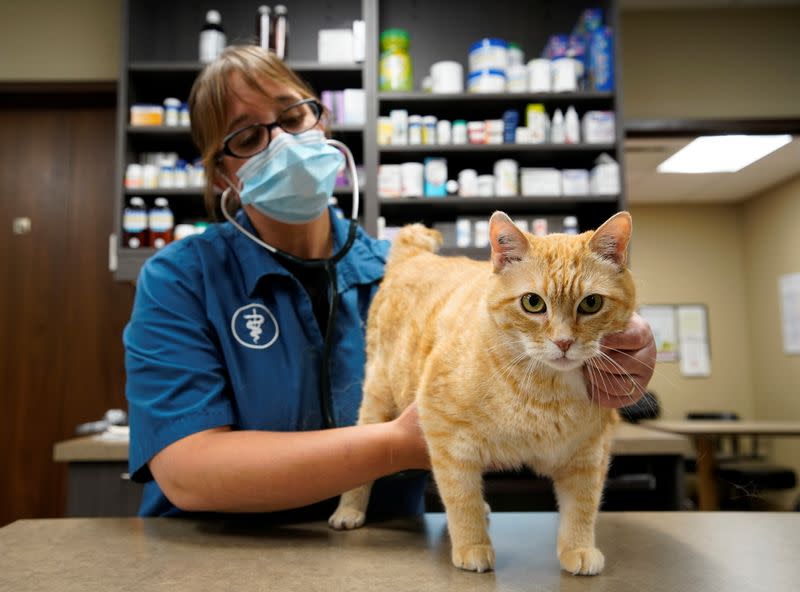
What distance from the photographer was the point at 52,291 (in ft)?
10.8

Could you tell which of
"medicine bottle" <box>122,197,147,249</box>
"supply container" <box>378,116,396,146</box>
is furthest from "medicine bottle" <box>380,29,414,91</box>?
"medicine bottle" <box>122,197,147,249</box>

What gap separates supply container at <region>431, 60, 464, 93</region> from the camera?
278cm

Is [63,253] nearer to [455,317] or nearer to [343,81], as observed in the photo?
[343,81]

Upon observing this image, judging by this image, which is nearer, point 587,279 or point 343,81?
point 587,279

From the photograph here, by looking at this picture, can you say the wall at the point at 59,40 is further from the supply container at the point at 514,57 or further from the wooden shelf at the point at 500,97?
the supply container at the point at 514,57

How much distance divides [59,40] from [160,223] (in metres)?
1.32

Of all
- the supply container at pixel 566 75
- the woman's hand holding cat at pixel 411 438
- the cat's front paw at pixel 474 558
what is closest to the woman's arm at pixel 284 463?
the woman's hand holding cat at pixel 411 438

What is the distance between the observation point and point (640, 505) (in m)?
2.35

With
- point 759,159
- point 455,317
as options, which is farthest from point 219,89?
point 759,159

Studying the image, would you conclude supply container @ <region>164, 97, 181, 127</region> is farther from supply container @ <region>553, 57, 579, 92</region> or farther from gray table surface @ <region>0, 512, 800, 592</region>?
gray table surface @ <region>0, 512, 800, 592</region>

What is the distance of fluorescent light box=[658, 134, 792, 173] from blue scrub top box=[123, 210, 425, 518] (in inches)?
109

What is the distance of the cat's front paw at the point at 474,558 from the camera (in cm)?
80

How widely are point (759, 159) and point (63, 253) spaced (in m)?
3.65

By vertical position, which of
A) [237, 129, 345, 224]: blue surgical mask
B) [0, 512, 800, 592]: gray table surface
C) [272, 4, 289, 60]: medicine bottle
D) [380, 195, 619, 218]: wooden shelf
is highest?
[272, 4, 289, 60]: medicine bottle
